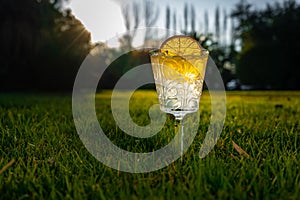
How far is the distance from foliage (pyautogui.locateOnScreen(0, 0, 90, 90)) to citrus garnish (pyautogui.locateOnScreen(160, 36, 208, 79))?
380 inches

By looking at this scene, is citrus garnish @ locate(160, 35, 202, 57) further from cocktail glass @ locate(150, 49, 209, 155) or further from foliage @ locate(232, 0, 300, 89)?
foliage @ locate(232, 0, 300, 89)

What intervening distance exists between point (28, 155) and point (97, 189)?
0.74 meters

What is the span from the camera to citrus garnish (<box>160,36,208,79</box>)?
1.41 metres

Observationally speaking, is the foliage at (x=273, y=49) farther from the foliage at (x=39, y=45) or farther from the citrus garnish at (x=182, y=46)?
the citrus garnish at (x=182, y=46)

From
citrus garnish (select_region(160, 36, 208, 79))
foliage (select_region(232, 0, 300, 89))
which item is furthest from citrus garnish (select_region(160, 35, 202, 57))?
foliage (select_region(232, 0, 300, 89))

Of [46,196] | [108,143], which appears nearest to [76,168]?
[46,196]

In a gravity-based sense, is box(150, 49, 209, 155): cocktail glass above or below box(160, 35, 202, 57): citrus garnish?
below

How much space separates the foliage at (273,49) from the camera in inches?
755

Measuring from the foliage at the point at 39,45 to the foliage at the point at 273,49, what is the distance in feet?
40.0

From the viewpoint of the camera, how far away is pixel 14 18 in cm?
1115

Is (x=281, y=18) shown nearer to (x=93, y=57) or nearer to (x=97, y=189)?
(x=93, y=57)

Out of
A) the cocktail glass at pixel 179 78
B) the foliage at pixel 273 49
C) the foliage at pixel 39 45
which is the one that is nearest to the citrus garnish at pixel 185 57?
the cocktail glass at pixel 179 78

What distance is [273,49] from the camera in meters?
19.5

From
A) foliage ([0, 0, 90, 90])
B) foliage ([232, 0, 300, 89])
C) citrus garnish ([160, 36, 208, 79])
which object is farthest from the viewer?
foliage ([232, 0, 300, 89])
